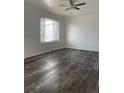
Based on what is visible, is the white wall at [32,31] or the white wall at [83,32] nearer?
the white wall at [32,31]

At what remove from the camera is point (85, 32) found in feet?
23.7

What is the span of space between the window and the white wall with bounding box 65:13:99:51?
1106 millimetres

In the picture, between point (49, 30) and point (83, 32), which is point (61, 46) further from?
point (83, 32)

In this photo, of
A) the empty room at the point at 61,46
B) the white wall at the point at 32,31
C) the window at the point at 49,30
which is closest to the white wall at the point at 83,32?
the empty room at the point at 61,46

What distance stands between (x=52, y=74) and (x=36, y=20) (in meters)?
3.51

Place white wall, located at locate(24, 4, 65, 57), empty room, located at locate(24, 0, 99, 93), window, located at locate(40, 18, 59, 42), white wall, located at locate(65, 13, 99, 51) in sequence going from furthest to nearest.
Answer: white wall, located at locate(65, 13, 99, 51)
window, located at locate(40, 18, 59, 42)
white wall, located at locate(24, 4, 65, 57)
empty room, located at locate(24, 0, 99, 93)

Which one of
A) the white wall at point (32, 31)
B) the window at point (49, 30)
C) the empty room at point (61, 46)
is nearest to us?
the empty room at point (61, 46)

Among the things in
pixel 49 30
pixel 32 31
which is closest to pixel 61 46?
pixel 49 30

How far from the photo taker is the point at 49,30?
22.4 ft

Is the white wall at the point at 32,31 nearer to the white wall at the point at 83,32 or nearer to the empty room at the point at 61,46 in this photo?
the empty room at the point at 61,46

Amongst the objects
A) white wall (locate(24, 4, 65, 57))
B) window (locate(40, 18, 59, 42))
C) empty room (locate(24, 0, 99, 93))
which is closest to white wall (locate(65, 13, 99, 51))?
empty room (locate(24, 0, 99, 93))

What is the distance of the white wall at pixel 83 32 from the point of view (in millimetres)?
6836

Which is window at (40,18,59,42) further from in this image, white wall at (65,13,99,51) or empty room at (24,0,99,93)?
white wall at (65,13,99,51)

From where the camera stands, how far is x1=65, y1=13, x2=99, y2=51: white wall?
684cm
